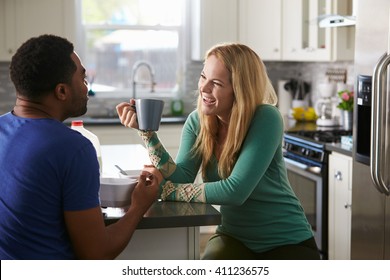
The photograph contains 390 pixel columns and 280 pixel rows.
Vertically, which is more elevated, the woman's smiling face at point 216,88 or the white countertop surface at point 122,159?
the woman's smiling face at point 216,88

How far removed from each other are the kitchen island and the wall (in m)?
3.22

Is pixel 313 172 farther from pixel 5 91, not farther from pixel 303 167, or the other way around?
pixel 5 91

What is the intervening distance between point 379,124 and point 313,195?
1.42m

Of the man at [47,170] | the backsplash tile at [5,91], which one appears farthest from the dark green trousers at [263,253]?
the backsplash tile at [5,91]

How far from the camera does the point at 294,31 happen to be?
17.1ft

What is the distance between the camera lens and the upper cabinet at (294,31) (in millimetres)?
4668

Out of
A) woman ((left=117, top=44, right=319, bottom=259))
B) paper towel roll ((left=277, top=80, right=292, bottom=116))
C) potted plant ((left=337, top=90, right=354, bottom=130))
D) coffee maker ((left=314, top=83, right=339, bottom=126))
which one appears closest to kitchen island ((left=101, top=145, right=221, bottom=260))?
woman ((left=117, top=44, right=319, bottom=259))

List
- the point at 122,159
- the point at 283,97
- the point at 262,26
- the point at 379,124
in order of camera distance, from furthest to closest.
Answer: the point at 283,97, the point at 262,26, the point at 122,159, the point at 379,124

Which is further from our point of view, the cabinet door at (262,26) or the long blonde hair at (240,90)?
the cabinet door at (262,26)

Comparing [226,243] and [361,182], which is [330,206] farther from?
[226,243]

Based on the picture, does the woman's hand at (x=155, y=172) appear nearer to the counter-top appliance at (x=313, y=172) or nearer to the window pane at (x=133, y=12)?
the counter-top appliance at (x=313, y=172)

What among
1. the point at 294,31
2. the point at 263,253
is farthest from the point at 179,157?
the point at 294,31

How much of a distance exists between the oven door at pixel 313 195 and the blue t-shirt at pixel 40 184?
266 cm

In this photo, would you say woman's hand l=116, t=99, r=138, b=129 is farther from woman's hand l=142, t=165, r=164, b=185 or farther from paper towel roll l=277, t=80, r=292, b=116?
paper towel roll l=277, t=80, r=292, b=116
